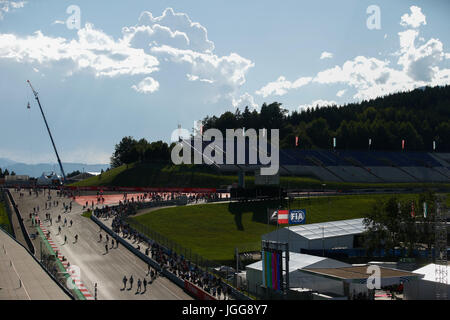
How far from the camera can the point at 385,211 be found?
56062 mm

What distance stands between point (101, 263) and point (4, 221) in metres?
24.5

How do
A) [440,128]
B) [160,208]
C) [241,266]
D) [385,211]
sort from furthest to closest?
[440,128], [160,208], [385,211], [241,266]

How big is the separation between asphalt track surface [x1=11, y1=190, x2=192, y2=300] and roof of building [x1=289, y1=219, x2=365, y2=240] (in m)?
17.0

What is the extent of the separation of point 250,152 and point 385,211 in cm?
5386

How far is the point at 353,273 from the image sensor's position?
36.3 meters

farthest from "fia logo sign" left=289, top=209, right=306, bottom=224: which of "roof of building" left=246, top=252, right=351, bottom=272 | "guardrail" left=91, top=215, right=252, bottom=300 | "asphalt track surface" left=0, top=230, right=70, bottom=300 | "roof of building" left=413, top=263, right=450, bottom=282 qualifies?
"asphalt track surface" left=0, top=230, right=70, bottom=300

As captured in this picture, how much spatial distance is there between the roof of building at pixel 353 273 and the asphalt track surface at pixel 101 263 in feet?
32.2

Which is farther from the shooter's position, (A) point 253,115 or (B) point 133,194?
(A) point 253,115

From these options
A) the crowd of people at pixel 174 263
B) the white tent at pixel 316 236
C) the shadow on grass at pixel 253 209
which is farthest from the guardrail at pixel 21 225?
the shadow on grass at pixel 253 209

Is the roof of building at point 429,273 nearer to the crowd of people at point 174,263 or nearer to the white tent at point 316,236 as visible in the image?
the crowd of people at point 174,263

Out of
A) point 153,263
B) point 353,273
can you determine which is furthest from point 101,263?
point 353,273

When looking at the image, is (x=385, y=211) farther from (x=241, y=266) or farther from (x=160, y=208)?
(x=160, y=208)

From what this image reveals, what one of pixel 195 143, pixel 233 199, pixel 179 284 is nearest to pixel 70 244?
pixel 179 284

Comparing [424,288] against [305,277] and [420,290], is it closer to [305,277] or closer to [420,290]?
[420,290]
